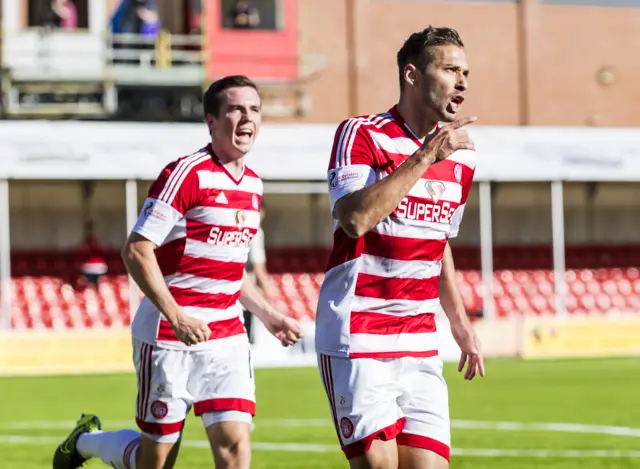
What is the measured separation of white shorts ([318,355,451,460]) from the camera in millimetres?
5461

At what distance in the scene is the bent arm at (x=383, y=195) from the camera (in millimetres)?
5086

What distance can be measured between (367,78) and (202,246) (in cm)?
3039

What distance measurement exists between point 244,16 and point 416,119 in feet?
95.7

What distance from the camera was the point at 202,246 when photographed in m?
6.87

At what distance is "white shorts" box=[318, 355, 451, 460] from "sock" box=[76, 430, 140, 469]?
1908 mm

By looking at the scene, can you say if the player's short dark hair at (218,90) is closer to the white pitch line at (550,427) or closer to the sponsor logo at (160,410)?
the sponsor logo at (160,410)

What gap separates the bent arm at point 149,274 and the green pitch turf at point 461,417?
12.3ft

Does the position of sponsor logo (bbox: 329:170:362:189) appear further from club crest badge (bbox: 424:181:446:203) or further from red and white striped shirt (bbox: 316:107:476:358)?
club crest badge (bbox: 424:181:446:203)

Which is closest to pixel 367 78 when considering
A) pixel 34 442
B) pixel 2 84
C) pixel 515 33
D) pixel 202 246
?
pixel 515 33

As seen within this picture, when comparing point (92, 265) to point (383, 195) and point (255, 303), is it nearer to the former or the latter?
point (255, 303)

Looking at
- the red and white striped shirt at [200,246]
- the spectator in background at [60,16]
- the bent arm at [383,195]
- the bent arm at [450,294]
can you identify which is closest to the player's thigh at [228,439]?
the red and white striped shirt at [200,246]

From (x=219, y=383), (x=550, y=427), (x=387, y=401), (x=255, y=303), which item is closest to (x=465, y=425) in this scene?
(x=550, y=427)

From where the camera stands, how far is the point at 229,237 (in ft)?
22.8

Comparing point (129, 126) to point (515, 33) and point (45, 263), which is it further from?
point (515, 33)
